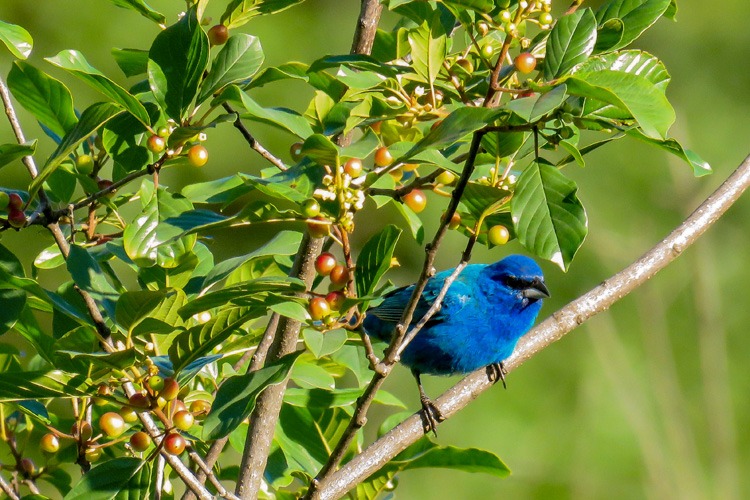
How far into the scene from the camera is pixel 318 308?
169cm

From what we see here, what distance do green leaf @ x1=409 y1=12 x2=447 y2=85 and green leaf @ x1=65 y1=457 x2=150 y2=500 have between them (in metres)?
1.00

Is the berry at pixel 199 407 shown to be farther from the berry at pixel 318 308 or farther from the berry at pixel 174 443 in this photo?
the berry at pixel 318 308

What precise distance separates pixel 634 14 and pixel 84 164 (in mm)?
1213

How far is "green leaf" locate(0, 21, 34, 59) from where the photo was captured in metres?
1.86

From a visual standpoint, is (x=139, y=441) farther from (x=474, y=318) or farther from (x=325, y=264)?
(x=474, y=318)

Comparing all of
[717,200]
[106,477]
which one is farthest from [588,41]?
[106,477]

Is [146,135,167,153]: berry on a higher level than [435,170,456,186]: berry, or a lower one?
higher

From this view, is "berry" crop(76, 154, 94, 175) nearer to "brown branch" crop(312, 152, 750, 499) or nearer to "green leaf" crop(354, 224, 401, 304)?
"green leaf" crop(354, 224, 401, 304)

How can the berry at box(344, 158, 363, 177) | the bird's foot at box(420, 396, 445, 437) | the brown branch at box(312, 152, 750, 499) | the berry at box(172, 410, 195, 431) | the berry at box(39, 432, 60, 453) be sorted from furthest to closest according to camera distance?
the brown branch at box(312, 152, 750, 499) < the bird's foot at box(420, 396, 445, 437) < the berry at box(39, 432, 60, 453) < the berry at box(172, 410, 195, 431) < the berry at box(344, 158, 363, 177)

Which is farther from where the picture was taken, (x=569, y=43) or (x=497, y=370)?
(x=497, y=370)

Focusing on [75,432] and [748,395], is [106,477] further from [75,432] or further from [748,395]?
[748,395]

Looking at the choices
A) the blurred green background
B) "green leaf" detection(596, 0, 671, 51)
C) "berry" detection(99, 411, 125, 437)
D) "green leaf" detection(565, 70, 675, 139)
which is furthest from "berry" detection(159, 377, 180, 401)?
the blurred green background

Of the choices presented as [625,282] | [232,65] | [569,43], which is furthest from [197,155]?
[625,282]

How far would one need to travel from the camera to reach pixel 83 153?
216 centimetres
